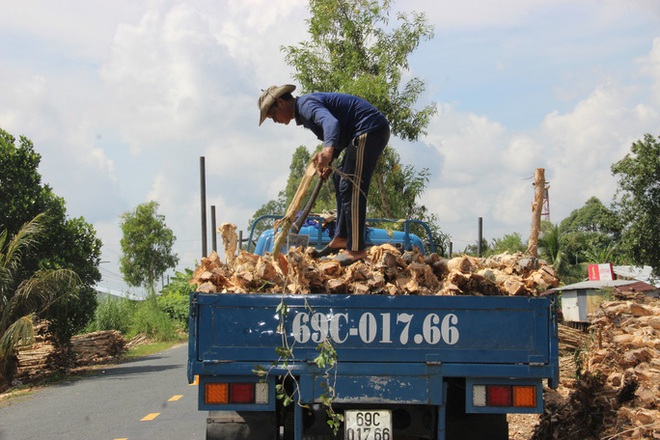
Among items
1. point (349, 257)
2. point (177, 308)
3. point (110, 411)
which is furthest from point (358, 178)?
point (177, 308)

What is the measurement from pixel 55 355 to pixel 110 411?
7.81 m

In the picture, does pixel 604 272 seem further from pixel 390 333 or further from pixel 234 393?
pixel 234 393

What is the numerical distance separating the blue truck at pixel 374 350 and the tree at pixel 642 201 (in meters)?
20.5

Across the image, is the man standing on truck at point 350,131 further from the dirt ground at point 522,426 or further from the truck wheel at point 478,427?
the dirt ground at point 522,426

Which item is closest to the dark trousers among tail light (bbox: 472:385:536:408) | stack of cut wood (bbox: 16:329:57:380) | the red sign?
tail light (bbox: 472:385:536:408)

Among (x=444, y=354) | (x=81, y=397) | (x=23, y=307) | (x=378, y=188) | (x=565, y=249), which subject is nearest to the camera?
(x=444, y=354)

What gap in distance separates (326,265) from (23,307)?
11.8 m

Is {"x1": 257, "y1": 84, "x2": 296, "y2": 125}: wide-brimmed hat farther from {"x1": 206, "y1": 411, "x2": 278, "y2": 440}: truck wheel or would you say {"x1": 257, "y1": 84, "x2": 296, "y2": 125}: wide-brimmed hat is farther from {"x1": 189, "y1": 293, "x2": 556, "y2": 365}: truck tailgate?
{"x1": 206, "y1": 411, "x2": 278, "y2": 440}: truck wheel

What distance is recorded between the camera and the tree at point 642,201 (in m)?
23.8

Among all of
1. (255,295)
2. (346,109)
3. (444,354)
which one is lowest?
(444,354)

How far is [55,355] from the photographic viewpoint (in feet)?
58.3

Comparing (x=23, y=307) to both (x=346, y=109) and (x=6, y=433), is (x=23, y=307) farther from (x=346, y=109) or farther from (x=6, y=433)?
(x=346, y=109)

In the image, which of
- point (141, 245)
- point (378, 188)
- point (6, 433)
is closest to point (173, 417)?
point (6, 433)

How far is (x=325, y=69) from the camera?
734 inches
